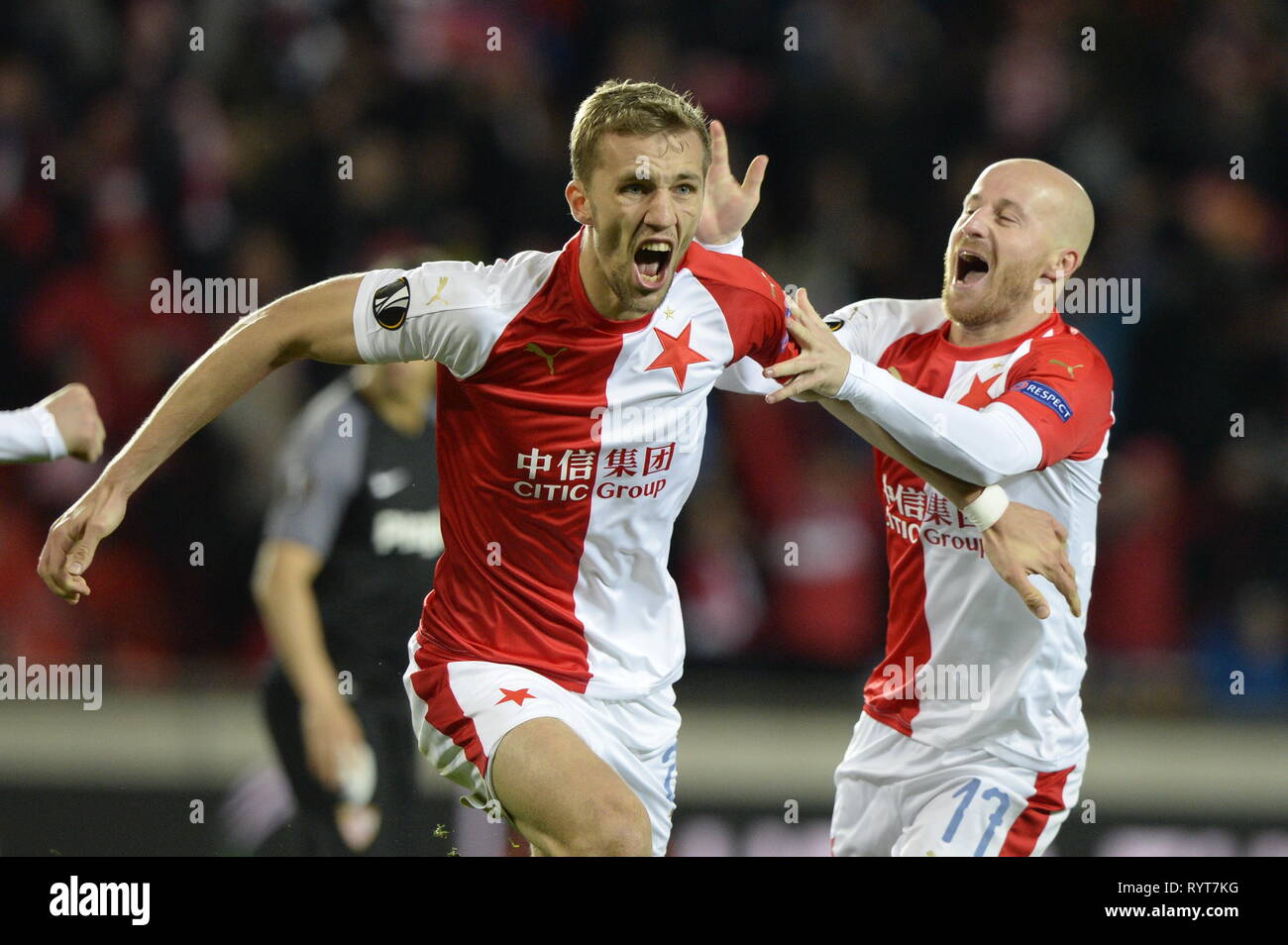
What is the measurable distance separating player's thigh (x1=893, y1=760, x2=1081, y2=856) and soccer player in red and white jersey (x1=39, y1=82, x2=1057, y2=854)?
0.64 meters

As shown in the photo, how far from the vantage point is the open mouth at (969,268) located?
14.9ft

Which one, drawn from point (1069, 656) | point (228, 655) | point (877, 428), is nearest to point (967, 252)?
point (877, 428)

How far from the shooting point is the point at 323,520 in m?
6.08

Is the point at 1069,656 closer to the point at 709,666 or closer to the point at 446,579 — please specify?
the point at 446,579

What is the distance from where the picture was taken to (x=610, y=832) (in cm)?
377

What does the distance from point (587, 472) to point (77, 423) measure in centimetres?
124

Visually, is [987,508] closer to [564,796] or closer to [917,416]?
[917,416]

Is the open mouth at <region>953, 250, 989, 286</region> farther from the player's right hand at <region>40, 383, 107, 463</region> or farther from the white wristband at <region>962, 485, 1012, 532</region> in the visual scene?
the player's right hand at <region>40, 383, 107, 463</region>

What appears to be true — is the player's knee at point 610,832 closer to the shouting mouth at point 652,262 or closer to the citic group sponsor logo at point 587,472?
the citic group sponsor logo at point 587,472

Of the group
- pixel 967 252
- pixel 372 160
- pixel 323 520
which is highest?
pixel 372 160

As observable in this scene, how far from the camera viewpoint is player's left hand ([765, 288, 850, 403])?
4.07m

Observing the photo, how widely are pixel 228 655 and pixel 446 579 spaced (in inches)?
120

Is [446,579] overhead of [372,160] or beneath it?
beneath

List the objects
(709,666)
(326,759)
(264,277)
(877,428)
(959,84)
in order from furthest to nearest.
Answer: (959,84)
(264,277)
(709,666)
(326,759)
(877,428)
